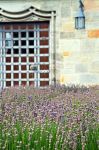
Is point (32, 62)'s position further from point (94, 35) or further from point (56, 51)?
point (94, 35)

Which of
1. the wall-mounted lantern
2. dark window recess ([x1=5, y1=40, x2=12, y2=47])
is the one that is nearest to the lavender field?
the wall-mounted lantern

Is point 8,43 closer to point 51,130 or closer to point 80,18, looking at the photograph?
point 80,18

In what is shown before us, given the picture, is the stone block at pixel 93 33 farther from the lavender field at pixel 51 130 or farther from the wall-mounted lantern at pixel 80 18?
the lavender field at pixel 51 130

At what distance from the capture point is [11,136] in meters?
4.20

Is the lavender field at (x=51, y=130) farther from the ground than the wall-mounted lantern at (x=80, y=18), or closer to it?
closer to it

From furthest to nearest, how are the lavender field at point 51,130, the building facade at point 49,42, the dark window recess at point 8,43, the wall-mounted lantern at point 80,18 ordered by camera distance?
the dark window recess at point 8,43 < the building facade at point 49,42 < the wall-mounted lantern at point 80,18 < the lavender field at point 51,130

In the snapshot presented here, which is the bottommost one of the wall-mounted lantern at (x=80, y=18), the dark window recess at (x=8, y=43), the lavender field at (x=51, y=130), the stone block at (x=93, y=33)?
the lavender field at (x=51, y=130)

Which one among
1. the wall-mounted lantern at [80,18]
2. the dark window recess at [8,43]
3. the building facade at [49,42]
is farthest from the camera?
the dark window recess at [8,43]

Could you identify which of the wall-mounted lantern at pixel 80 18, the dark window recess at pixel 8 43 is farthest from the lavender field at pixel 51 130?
the dark window recess at pixel 8 43

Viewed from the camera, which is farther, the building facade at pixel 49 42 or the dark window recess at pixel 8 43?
the dark window recess at pixel 8 43

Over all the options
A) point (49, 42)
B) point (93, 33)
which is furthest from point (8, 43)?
point (93, 33)

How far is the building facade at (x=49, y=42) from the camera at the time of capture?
Result: 12469mm

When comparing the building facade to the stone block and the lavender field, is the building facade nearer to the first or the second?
the stone block

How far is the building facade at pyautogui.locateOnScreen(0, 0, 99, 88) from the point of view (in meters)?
12.5
